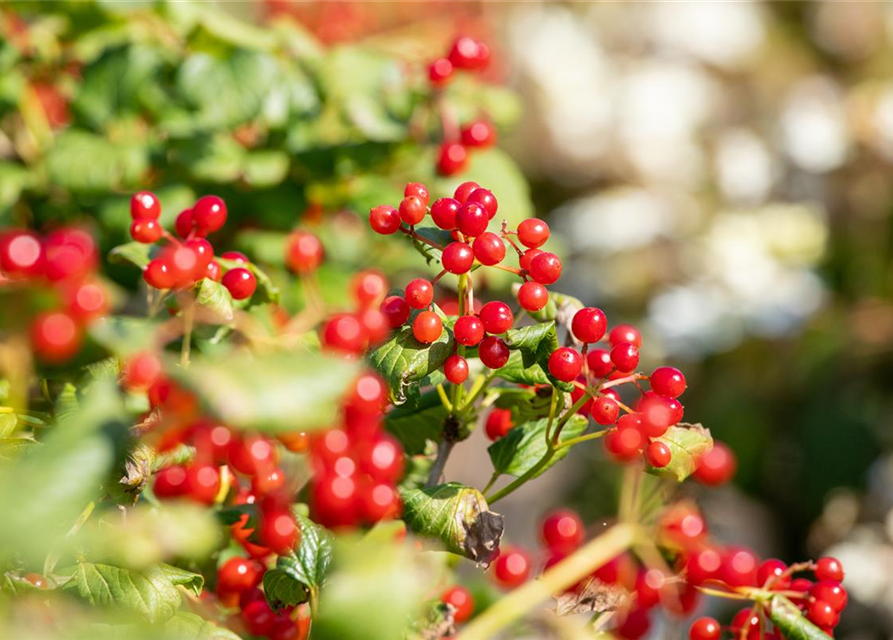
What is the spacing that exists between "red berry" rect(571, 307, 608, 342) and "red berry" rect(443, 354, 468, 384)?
71 mm

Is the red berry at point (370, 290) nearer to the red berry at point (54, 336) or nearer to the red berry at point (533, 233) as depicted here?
the red berry at point (533, 233)

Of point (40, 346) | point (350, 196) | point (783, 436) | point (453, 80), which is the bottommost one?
point (783, 436)

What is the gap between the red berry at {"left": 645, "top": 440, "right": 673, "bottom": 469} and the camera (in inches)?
21.3

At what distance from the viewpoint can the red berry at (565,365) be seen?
514mm

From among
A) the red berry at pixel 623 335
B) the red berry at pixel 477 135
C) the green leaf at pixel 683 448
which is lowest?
the red berry at pixel 477 135

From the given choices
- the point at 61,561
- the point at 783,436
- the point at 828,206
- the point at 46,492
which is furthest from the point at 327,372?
the point at 828,206

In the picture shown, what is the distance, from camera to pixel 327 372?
1.09 feet

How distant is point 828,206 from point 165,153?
174 cm

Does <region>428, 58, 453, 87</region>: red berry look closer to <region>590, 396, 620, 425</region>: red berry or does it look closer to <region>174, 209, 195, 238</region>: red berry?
<region>174, 209, 195, 238</region>: red berry

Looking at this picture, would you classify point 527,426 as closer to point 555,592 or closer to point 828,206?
point 555,592

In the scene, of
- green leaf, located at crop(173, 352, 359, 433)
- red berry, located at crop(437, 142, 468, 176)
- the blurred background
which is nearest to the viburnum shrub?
green leaf, located at crop(173, 352, 359, 433)

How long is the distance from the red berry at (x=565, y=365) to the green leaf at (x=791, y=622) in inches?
8.3

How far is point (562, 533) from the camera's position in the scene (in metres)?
0.68

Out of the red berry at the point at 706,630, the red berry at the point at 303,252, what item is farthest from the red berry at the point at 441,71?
the red berry at the point at 706,630
